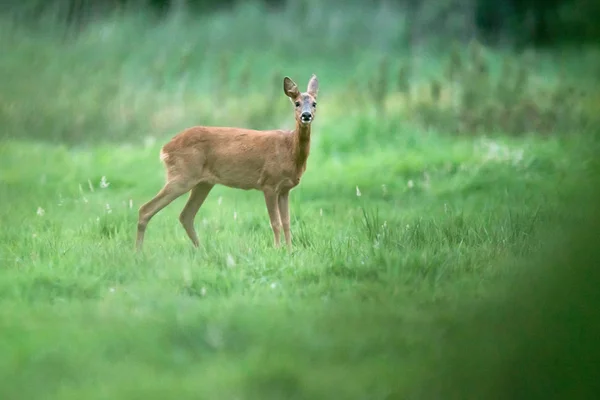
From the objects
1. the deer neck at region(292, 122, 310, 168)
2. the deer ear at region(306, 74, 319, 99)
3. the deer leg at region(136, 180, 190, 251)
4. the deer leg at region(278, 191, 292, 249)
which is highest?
the deer ear at region(306, 74, 319, 99)

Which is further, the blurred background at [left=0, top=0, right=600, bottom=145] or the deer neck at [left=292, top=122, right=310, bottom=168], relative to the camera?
the blurred background at [left=0, top=0, right=600, bottom=145]

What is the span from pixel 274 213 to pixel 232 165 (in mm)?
334

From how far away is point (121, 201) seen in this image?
5.41 m

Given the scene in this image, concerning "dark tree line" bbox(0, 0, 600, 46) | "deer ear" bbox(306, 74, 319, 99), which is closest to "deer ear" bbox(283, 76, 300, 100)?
"deer ear" bbox(306, 74, 319, 99)

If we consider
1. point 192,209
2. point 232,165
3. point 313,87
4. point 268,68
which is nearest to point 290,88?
point 313,87

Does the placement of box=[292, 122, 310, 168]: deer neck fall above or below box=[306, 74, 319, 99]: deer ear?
below

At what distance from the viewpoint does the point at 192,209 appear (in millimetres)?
4742

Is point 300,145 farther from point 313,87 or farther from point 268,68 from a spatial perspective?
point 268,68

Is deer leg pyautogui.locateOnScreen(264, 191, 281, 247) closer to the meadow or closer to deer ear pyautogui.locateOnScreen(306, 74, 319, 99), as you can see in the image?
the meadow

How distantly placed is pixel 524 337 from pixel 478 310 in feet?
0.62

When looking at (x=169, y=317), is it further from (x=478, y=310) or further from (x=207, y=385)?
(x=478, y=310)

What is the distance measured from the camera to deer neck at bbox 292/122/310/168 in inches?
185

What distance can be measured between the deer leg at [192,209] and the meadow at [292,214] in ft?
0.23

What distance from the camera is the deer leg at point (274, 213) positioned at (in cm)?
450
